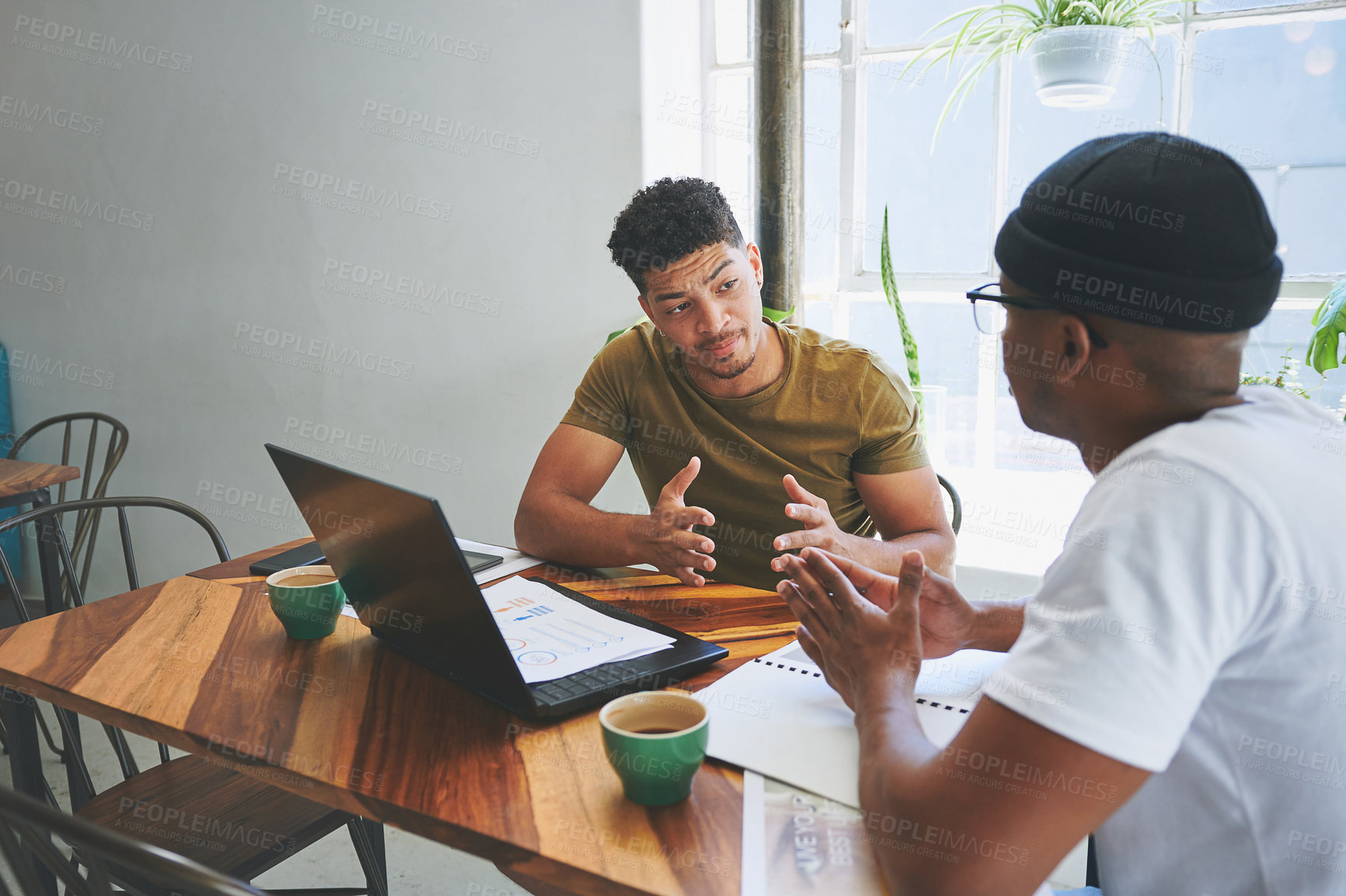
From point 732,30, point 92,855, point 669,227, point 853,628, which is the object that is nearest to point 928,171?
point 732,30

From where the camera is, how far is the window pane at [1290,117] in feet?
7.61

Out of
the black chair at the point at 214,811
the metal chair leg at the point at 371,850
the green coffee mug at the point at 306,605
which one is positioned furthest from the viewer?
the metal chair leg at the point at 371,850

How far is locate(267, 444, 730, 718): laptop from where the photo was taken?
0.93 m

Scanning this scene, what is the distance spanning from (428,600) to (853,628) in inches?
18.0

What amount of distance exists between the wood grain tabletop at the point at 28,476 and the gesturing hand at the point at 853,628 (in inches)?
90.8

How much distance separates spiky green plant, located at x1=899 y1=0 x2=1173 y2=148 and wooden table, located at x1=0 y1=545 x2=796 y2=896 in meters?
1.77

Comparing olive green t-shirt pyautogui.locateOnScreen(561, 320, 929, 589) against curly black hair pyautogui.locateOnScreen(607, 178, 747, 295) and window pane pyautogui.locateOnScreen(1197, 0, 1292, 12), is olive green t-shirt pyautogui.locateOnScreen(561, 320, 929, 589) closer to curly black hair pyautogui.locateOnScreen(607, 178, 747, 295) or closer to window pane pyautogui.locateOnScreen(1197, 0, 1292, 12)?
curly black hair pyautogui.locateOnScreen(607, 178, 747, 295)

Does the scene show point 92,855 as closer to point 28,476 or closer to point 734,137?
point 28,476

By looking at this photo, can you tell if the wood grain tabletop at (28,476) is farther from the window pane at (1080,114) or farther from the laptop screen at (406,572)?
the window pane at (1080,114)

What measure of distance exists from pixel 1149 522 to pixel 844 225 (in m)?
2.33

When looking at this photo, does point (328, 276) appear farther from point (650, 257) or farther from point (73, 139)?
point (650, 257)

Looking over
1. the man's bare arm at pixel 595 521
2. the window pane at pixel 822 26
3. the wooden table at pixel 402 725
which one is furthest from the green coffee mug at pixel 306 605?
the window pane at pixel 822 26

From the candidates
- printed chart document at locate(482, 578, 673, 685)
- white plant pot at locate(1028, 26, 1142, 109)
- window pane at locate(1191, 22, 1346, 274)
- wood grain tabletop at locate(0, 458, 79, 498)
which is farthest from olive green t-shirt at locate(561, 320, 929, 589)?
wood grain tabletop at locate(0, 458, 79, 498)

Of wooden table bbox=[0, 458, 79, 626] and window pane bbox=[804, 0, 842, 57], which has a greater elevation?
window pane bbox=[804, 0, 842, 57]
